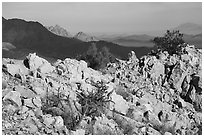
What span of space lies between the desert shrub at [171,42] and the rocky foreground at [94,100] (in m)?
2.85

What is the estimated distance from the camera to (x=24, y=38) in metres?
45.5

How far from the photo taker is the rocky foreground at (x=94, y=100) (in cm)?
1341

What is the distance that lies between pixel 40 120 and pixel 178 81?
13186 millimetres

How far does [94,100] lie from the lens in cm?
1505

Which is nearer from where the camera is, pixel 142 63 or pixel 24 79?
pixel 24 79

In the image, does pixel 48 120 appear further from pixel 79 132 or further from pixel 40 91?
pixel 40 91

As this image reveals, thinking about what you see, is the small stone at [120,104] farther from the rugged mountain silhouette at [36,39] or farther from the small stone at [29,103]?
the rugged mountain silhouette at [36,39]

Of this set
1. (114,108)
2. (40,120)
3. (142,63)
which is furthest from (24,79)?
(142,63)

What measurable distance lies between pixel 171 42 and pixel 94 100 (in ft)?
44.1

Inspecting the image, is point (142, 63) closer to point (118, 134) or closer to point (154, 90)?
point (154, 90)

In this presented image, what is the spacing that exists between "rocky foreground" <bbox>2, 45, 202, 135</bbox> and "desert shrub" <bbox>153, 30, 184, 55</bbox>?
112 inches

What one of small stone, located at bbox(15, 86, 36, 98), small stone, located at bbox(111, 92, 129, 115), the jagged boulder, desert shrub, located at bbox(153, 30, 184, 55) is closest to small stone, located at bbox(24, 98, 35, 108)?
small stone, located at bbox(15, 86, 36, 98)

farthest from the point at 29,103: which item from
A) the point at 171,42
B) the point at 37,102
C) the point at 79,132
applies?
the point at 171,42

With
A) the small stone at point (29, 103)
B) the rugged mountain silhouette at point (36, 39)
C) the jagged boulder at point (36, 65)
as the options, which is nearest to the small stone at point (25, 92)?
the small stone at point (29, 103)
